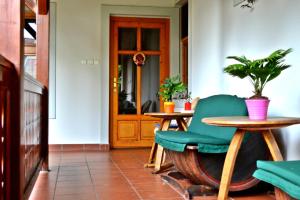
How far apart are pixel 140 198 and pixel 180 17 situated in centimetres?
432

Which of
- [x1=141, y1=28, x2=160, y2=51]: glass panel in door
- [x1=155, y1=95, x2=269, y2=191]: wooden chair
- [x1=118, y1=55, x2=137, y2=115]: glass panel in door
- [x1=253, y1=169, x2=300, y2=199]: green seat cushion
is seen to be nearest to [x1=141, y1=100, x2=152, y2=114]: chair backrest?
[x1=118, y1=55, x2=137, y2=115]: glass panel in door

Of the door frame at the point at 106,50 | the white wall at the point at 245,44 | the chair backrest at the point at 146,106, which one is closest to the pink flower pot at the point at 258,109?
the white wall at the point at 245,44

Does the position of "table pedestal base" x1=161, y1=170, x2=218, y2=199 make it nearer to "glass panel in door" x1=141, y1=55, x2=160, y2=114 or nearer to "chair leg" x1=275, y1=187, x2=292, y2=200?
"chair leg" x1=275, y1=187, x2=292, y2=200

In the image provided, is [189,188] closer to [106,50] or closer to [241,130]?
[241,130]

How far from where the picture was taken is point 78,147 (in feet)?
20.7

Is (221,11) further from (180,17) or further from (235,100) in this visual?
(180,17)

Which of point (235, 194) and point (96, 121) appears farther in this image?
point (96, 121)

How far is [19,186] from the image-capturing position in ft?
6.39

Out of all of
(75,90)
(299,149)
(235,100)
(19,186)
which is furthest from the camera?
(75,90)

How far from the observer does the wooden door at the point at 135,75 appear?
659 cm

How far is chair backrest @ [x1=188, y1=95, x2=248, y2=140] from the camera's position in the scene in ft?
10.9

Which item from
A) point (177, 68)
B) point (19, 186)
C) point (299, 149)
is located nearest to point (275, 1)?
point (299, 149)

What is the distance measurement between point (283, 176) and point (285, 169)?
4 cm

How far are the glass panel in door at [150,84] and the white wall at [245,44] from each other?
111 centimetres
